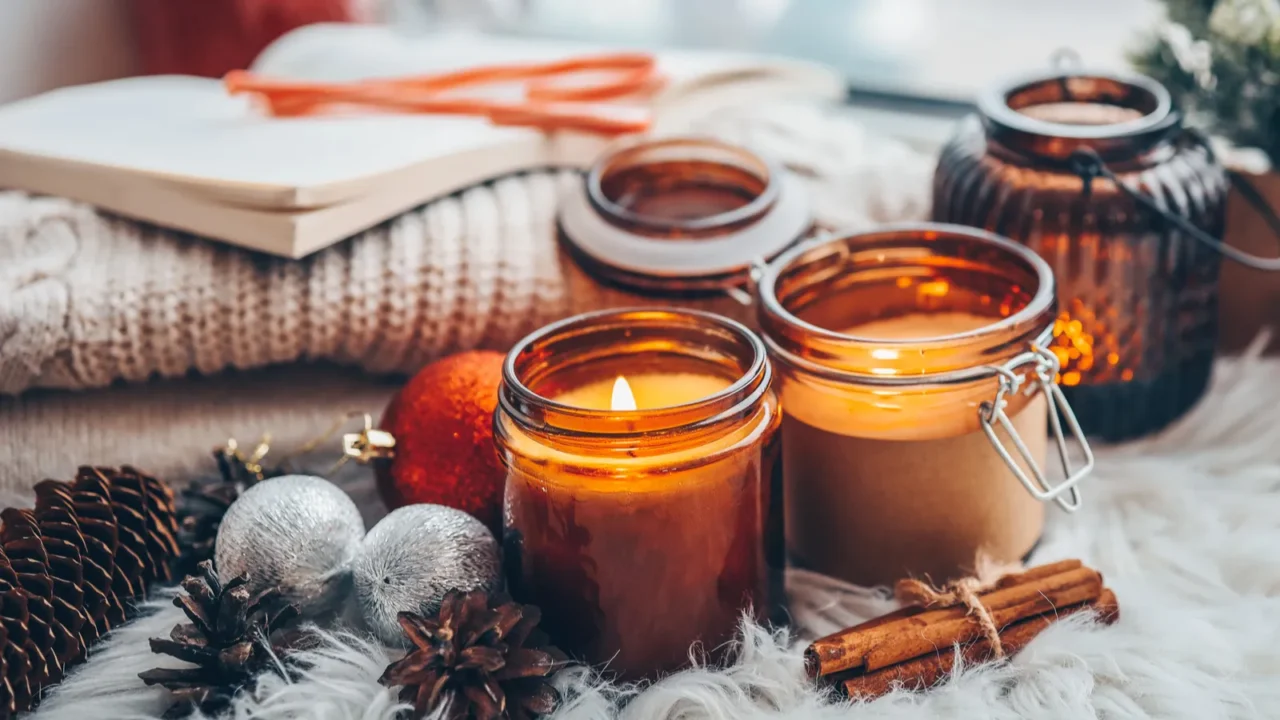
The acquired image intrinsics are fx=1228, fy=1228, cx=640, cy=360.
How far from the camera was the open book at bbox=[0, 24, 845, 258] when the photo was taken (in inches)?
25.8

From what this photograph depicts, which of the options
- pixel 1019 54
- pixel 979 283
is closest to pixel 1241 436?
pixel 979 283

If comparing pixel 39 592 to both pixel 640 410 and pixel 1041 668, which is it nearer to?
pixel 640 410

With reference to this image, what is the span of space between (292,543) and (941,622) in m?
0.29

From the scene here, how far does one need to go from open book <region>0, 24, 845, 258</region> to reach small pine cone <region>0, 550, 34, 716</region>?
22 cm

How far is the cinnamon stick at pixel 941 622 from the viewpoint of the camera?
520 millimetres

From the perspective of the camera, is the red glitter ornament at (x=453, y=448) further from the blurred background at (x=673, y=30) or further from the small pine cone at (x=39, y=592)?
the blurred background at (x=673, y=30)

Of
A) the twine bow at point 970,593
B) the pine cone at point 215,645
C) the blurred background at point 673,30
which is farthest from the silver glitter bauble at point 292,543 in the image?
Answer: the blurred background at point 673,30

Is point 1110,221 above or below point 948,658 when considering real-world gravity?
above

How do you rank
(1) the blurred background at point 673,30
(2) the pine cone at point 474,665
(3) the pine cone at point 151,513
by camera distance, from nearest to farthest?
(2) the pine cone at point 474,665 < (3) the pine cone at point 151,513 < (1) the blurred background at point 673,30

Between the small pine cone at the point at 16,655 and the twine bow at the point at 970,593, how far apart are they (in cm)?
38

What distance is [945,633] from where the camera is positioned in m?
0.53

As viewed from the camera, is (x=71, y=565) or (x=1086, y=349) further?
(x=1086, y=349)

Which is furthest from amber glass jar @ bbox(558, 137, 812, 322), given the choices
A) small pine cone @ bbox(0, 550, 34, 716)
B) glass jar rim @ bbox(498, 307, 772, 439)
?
small pine cone @ bbox(0, 550, 34, 716)

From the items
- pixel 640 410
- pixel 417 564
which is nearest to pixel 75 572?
pixel 417 564
